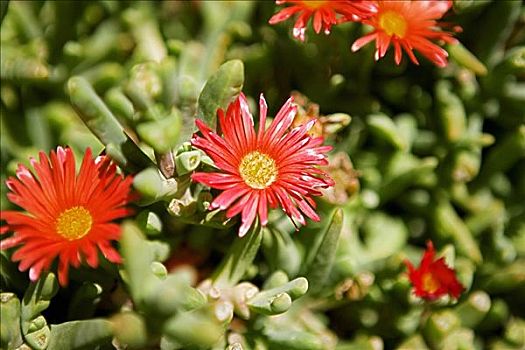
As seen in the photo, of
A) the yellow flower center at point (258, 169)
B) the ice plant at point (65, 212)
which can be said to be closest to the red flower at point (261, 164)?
the yellow flower center at point (258, 169)

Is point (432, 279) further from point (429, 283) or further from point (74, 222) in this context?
point (74, 222)

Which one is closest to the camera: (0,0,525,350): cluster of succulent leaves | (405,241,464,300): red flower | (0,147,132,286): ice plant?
(0,147,132,286): ice plant

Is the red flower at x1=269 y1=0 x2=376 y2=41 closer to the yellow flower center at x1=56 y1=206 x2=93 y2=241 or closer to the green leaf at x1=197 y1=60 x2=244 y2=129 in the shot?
the green leaf at x1=197 y1=60 x2=244 y2=129

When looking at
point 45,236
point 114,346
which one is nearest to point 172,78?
point 45,236

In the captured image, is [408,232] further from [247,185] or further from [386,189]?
[247,185]

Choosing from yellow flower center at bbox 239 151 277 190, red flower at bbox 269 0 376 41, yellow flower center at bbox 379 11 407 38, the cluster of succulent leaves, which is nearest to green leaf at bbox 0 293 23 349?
the cluster of succulent leaves

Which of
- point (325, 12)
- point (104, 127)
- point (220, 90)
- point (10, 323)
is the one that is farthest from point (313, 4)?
point (10, 323)
